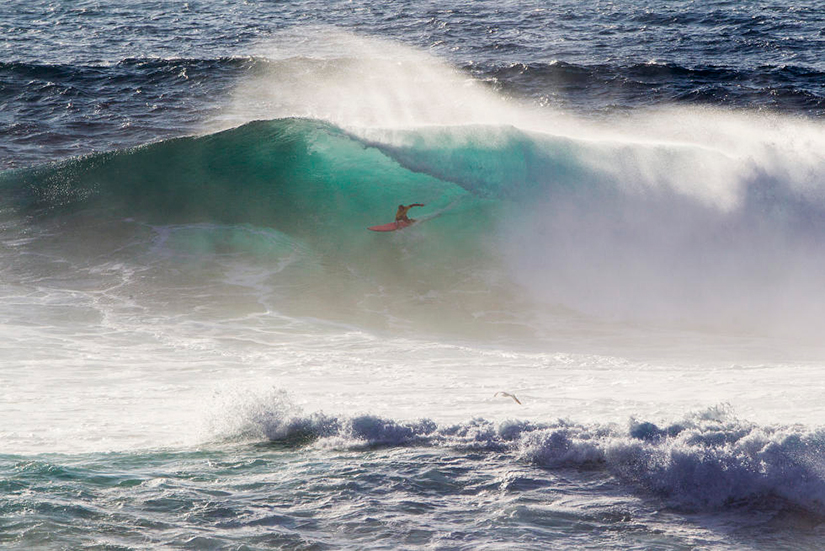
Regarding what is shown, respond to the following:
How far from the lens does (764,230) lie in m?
11.4

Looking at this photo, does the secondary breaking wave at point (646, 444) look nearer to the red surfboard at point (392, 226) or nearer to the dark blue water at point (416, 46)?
the red surfboard at point (392, 226)

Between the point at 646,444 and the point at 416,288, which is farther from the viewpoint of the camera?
the point at 416,288

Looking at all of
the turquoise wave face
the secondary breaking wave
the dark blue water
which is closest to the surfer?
the turquoise wave face

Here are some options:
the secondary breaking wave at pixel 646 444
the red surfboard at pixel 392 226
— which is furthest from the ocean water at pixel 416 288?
the red surfboard at pixel 392 226

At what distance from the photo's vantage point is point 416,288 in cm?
1131

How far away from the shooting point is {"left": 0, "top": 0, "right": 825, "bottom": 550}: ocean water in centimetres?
506

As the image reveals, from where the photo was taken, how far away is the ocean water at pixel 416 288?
5.06 m

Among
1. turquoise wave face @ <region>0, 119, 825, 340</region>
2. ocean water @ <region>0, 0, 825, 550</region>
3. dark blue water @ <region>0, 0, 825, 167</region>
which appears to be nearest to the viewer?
ocean water @ <region>0, 0, 825, 550</region>

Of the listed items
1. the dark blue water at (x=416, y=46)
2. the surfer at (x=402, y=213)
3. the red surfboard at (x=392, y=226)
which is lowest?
the red surfboard at (x=392, y=226)

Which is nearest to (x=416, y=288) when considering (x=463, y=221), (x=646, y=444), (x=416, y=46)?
(x=463, y=221)

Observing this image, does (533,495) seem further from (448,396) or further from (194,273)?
(194,273)

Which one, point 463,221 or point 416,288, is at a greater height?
point 463,221

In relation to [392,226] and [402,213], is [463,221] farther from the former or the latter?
[392,226]

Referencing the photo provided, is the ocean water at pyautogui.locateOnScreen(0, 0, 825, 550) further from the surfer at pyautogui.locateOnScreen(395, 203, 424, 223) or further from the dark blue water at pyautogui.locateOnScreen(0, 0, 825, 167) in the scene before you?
the surfer at pyautogui.locateOnScreen(395, 203, 424, 223)
